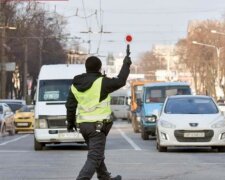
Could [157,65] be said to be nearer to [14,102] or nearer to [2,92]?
[2,92]

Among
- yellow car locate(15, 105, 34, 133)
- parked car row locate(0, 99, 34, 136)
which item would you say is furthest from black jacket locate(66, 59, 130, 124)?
yellow car locate(15, 105, 34, 133)

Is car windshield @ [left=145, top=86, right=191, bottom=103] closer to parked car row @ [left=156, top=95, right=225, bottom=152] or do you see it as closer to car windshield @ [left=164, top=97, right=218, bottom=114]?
car windshield @ [left=164, top=97, right=218, bottom=114]

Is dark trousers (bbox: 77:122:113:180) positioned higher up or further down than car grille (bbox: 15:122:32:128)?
higher up

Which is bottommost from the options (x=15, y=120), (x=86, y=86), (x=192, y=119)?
(x=15, y=120)

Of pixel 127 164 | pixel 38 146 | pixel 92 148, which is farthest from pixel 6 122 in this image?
pixel 92 148

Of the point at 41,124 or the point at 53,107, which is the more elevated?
the point at 53,107

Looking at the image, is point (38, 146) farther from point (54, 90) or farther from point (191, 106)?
point (191, 106)

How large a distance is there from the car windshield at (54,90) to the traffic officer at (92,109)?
12.8 meters

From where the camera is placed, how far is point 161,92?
3209cm

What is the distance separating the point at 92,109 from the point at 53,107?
12403 mm

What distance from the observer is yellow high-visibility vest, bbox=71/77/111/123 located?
11.3m

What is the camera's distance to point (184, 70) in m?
116

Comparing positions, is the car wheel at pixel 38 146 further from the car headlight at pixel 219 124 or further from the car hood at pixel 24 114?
the car hood at pixel 24 114

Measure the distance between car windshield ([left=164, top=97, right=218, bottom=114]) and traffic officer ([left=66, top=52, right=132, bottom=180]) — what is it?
1134 cm
